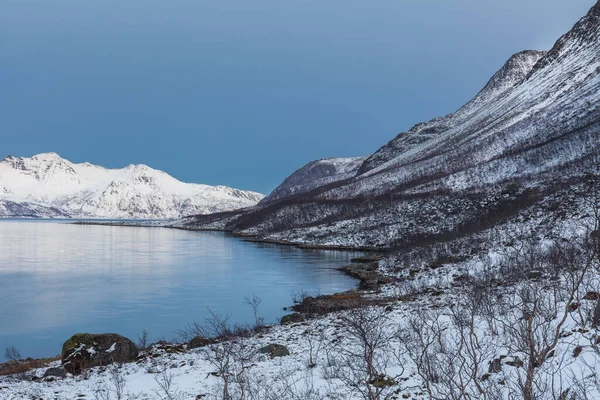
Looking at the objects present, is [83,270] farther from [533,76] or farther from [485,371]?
[533,76]

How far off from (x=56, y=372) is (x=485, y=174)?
84.5 m

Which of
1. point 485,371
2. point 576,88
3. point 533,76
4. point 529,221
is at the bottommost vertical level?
point 485,371

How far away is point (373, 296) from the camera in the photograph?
25719 mm

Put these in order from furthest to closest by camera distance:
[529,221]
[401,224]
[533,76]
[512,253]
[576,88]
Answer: [533,76], [576,88], [401,224], [529,221], [512,253]

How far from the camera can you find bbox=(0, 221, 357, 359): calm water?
75.7ft

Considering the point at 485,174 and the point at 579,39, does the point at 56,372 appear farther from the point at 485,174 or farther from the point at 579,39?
the point at 579,39

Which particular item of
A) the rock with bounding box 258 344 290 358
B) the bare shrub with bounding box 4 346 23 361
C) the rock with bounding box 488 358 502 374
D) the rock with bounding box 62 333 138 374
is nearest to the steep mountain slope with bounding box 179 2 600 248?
the rock with bounding box 258 344 290 358

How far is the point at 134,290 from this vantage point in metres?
33.4

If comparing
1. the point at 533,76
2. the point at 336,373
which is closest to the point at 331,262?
the point at 336,373

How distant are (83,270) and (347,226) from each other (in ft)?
148

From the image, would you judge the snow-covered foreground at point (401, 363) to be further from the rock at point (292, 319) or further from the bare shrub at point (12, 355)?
the bare shrub at point (12, 355)

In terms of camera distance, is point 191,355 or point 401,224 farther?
point 401,224

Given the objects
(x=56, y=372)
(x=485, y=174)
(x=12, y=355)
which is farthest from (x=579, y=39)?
(x=56, y=372)

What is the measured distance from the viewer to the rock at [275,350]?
14026 mm
